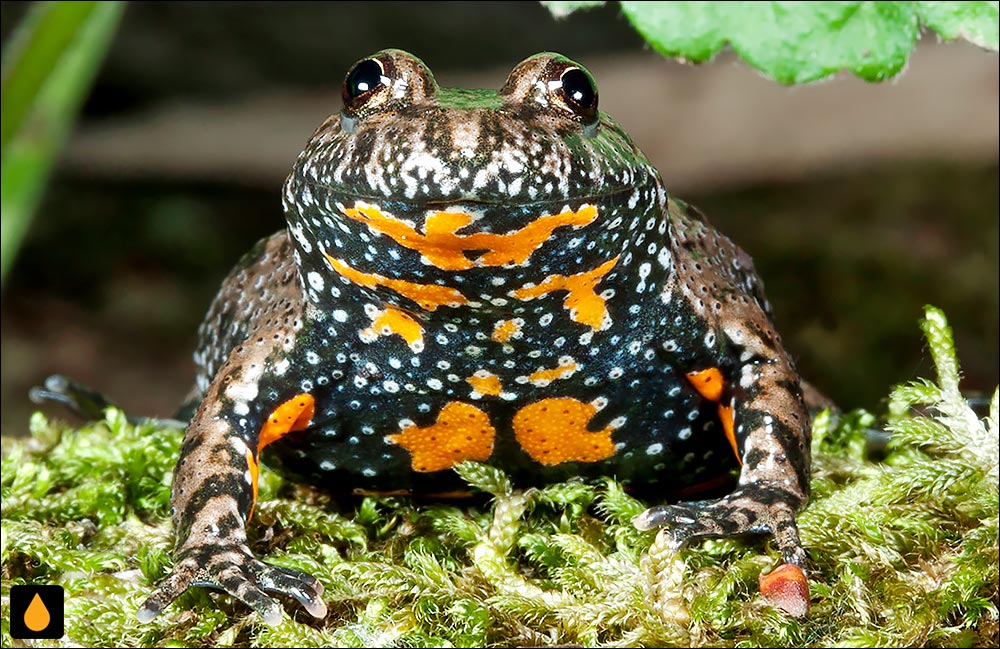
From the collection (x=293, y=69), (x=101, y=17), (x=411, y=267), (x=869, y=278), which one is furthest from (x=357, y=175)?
(x=293, y=69)

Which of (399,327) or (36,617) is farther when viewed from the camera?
(399,327)

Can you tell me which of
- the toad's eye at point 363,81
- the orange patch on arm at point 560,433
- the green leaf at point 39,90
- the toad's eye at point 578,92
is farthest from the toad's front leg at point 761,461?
the green leaf at point 39,90

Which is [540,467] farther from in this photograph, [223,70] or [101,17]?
[223,70]

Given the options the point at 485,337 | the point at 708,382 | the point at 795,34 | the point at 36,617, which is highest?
the point at 795,34

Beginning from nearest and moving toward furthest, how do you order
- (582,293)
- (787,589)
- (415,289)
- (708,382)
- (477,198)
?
(477,198)
(787,589)
(415,289)
(582,293)
(708,382)

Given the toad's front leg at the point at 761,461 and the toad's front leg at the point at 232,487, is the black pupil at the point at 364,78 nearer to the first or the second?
the toad's front leg at the point at 232,487

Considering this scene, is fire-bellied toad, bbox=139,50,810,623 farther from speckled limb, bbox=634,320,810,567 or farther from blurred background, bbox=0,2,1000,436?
blurred background, bbox=0,2,1000,436

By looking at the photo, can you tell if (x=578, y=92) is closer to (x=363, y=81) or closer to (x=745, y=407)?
(x=363, y=81)

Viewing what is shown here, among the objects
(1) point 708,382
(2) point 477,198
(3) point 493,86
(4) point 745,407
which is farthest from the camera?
(3) point 493,86

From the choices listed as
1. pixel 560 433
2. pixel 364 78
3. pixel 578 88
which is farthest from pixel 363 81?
pixel 560 433
